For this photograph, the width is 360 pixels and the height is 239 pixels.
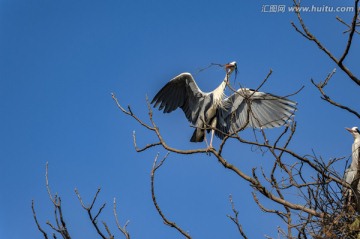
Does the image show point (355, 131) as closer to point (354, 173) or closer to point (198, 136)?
point (354, 173)

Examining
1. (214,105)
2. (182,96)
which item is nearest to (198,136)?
(214,105)

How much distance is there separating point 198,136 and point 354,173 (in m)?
2.29

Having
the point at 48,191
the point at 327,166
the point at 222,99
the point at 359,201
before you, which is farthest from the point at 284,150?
the point at 222,99

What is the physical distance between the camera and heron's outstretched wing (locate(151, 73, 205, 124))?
7613 mm

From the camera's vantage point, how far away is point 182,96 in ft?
25.4

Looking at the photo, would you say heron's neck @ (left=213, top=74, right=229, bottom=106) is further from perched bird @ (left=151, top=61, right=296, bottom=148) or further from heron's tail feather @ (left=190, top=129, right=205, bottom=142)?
heron's tail feather @ (left=190, top=129, right=205, bottom=142)

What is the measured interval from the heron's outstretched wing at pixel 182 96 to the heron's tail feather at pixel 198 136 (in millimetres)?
271

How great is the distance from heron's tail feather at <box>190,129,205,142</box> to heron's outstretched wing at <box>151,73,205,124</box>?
0.27 meters

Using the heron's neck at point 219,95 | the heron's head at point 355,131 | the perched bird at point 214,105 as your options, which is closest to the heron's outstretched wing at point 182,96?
the perched bird at point 214,105

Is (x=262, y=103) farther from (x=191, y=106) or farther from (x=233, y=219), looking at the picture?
(x=233, y=219)

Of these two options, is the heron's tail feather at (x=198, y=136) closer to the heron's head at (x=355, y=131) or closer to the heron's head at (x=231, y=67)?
the heron's head at (x=231, y=67)

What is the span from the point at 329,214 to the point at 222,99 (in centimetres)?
340

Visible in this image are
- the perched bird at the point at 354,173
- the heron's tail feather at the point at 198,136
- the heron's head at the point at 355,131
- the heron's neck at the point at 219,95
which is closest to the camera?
the perched bird at the point at 354,173

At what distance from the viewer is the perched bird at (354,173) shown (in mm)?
4484
